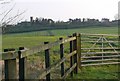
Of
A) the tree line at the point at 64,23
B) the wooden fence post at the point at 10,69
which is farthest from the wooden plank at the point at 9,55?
the tree line at the point at 64,23

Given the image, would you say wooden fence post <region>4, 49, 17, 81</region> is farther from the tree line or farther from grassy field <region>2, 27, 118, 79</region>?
the tree line

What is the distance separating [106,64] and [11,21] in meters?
5.08

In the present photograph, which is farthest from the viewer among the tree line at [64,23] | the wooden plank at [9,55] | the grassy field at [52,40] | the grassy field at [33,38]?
the tree line at [64,23]

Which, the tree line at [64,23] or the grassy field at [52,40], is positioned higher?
the tree line at [64,23]

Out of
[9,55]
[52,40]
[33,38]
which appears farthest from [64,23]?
[9,55]

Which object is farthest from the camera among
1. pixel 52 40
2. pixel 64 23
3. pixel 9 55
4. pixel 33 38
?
pixel 64 23

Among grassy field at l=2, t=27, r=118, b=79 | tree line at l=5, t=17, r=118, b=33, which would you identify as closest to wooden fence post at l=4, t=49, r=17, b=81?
grassy field at l=2, t=27, r=118, b=79

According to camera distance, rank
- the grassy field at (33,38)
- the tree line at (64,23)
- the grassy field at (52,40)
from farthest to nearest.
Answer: the tree line at (64,23) < the grassy field at (33,38) < the grassy field at (52,40)

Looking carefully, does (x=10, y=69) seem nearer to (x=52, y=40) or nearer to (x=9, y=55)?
(x=9, y=55)

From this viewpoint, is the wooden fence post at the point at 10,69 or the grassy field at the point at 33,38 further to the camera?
the grassy field at the point at 33,38

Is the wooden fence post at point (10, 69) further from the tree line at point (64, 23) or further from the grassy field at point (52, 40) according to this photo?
the tree line at point (64, 23)

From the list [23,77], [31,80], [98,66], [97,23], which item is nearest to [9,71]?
A: [23,77]

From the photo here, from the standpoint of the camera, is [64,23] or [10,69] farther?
[64,23]

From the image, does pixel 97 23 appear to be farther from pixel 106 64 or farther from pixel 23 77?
pixel 23 77
